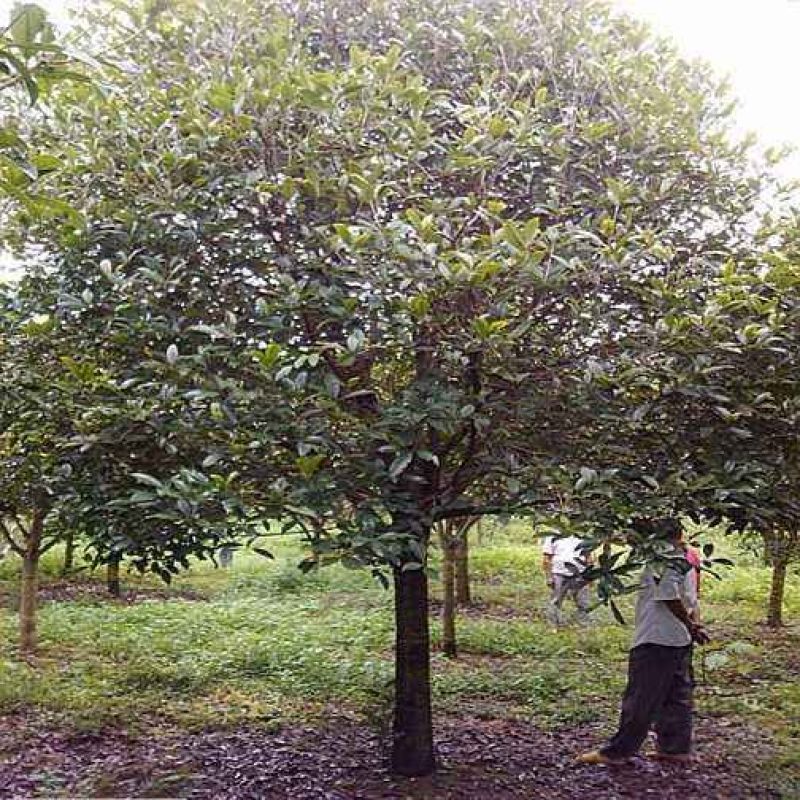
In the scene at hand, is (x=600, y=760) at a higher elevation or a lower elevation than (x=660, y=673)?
lower

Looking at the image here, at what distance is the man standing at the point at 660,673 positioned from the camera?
450 cm

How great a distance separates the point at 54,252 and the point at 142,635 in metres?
4.90

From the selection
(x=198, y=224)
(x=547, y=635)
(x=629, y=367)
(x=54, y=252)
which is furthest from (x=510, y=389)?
(x=547, y=635)

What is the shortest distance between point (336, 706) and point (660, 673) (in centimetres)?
221

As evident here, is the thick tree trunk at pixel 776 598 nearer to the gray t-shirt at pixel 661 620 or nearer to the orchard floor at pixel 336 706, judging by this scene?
the orchard floor at pixel 336 706

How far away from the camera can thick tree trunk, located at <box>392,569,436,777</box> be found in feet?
14.2

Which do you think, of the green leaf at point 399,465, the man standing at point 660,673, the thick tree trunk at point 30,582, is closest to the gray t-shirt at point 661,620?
the man standing at point 660,673

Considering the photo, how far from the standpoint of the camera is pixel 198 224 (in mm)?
3455

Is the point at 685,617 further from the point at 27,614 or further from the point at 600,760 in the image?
the point at 27,614

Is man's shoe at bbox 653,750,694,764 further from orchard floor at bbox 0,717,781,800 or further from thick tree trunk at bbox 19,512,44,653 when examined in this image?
thick tree trunk at bbox 19,512,44,653

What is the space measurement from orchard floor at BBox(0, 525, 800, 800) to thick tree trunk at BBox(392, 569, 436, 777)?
0.11 m

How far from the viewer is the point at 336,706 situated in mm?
5797

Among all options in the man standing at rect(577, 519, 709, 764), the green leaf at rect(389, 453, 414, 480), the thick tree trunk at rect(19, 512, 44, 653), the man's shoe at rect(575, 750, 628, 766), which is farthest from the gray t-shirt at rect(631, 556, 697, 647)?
the thick tree trunk at rect(19, 512, 44, 653)

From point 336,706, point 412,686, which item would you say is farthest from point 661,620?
point 336,706
